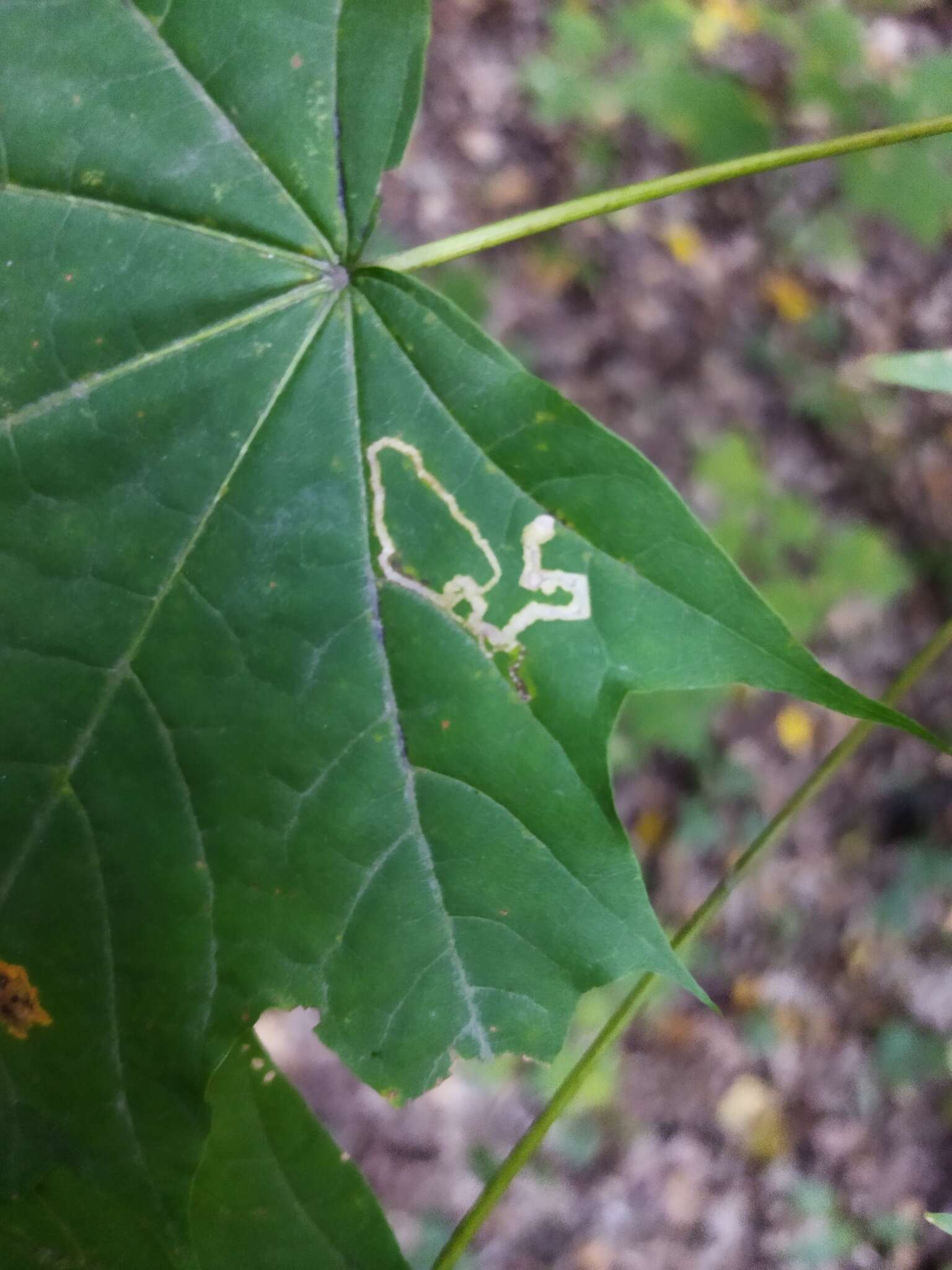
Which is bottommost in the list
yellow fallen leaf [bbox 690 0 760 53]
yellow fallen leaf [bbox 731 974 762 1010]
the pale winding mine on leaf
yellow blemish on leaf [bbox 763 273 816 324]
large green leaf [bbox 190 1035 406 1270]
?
large green leaf [bbox 190 1035 406 1270]

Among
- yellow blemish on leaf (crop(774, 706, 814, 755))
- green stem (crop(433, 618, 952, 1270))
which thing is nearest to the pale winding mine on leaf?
green stem (crop(433, 618, 952, 1270))

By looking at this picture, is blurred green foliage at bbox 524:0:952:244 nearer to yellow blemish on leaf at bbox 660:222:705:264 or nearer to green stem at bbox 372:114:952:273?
yellow blemish on leaf at bbox 660:222:705:264

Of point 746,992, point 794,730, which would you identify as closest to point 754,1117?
point 746,992

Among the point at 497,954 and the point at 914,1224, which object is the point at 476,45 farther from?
the point at 914,1224

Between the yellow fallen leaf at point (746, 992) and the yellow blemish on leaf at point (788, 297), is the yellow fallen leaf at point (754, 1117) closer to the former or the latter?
the yellow fallen leaf at point (746, 992)

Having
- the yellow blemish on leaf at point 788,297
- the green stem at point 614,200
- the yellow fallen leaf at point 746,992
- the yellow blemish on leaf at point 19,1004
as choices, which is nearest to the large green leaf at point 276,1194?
the yellow blemish on leaf at point 19,1004

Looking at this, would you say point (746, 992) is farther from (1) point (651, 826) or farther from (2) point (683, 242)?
(2) point (683, 242)

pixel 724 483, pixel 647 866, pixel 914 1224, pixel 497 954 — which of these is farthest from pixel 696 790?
pixel 497 954
